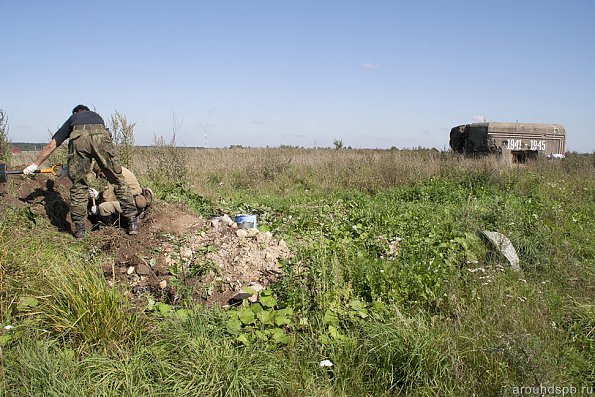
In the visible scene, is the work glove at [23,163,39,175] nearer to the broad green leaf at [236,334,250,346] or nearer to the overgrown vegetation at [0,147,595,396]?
the overgrown vegetation at [0,147,595,396]

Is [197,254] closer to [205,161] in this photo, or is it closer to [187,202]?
[187,202]

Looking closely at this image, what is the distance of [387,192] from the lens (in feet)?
33.3

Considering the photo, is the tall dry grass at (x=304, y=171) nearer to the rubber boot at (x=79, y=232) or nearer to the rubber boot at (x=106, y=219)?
the rubber boot at (x=106, y=219)

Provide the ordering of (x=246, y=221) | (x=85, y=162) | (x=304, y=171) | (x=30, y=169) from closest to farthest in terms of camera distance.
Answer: (x=30, y=169), (x=85, y=162), (x=246, y=221), (x=304, y=171)

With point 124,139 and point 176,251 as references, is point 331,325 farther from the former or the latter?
point 124,139

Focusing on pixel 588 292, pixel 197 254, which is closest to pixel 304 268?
pixel 197 254

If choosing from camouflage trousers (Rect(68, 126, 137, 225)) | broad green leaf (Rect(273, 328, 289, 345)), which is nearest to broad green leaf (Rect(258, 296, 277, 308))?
broad green leaf (Rect(273, 328, 289, 345))

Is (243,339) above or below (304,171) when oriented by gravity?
below

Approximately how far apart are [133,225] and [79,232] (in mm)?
650

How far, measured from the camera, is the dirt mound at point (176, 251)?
169 inches

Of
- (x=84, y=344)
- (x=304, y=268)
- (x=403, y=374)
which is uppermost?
(x=304, y=268)

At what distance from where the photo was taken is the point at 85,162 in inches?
223

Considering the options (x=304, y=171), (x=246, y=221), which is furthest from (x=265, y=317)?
(x=304, y=171)

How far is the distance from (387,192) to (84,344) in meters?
7.97
